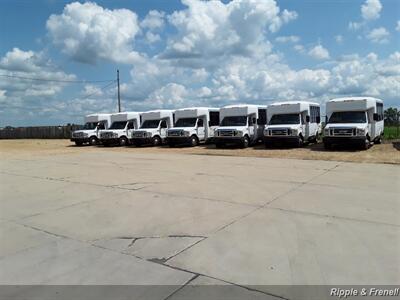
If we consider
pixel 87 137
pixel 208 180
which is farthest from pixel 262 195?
pixel 87 137

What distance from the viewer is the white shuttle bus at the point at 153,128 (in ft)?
94.4

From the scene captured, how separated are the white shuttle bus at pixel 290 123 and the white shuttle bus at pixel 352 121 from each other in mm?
1703

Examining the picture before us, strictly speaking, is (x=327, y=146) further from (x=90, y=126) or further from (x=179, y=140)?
(x=90, y=126)

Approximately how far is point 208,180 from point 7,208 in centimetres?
557

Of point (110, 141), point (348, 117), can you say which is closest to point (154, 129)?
point (110, 141)

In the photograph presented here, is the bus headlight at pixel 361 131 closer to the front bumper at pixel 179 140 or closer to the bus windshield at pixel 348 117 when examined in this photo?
the bus windshield at pixel 348 117

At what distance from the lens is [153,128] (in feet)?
96.2

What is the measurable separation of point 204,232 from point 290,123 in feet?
58.5

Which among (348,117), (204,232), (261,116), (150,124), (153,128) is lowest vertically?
(204,232)

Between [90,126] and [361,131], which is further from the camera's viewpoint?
[90,126]

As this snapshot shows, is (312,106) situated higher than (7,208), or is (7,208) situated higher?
(312,106)

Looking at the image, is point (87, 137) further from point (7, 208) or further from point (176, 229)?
point (176, 229)
